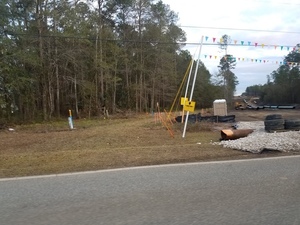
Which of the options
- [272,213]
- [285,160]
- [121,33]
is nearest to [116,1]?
[121,33]

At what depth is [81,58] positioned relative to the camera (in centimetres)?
3500

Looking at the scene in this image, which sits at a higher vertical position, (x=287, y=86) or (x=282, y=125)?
(x=287, y=86)

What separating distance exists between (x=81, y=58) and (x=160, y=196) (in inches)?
1256

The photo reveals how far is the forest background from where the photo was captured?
27125mm

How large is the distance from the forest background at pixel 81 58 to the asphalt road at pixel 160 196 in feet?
46.8

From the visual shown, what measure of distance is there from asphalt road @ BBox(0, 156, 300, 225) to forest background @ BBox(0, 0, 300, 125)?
46.8 feet

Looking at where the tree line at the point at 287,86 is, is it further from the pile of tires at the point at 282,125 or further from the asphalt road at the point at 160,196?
the asphalt road at the point at 160,196

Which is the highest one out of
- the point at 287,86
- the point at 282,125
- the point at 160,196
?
the point at 287,86

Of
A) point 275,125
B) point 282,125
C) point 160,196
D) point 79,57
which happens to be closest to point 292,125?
point 282,125

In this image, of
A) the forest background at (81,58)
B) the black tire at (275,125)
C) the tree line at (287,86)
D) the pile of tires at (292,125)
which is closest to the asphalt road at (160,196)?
the pile of tires at (292,125)

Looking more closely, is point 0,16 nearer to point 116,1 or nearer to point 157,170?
point 116,1

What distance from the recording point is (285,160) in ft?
25.1

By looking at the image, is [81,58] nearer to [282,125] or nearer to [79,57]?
[79,57]

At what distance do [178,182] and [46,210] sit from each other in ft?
8.12
